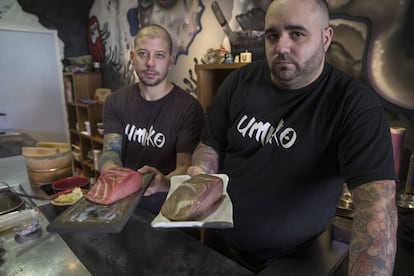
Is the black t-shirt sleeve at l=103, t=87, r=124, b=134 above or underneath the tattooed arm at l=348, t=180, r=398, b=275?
above

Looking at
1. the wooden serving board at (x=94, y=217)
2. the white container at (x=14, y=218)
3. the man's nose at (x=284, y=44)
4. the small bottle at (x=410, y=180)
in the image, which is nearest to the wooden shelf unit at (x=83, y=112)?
the white container at (x=14, y=218)

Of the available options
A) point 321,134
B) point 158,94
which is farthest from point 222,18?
point 321,134

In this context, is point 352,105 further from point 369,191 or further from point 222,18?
point 222,18

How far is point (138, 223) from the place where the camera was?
3.43 ft

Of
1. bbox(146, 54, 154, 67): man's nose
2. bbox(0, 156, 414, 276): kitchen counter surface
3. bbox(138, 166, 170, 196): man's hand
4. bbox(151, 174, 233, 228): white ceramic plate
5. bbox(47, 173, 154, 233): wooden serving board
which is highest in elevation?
bbox(146, 54, 154, 67): man's nose

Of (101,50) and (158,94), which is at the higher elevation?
(101,50)

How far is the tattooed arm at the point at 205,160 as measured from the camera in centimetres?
107

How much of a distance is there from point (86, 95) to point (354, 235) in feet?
11.3

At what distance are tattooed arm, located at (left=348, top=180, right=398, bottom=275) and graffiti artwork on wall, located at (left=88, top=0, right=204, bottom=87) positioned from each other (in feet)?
6.23

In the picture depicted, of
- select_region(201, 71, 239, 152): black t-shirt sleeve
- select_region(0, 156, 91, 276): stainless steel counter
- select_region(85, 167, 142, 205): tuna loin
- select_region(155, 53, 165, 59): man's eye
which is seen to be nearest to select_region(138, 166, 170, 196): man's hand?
select_region(85, 167, 142, 205): tuna loin

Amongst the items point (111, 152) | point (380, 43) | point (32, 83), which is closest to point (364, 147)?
point (380, 43)

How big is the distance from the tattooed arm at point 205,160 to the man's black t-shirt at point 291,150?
0.03 m

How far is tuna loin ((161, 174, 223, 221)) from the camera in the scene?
0.75m

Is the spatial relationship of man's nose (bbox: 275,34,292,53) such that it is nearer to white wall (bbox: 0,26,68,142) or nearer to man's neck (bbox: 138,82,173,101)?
man's neck (bbox: 138,82,173,101)
